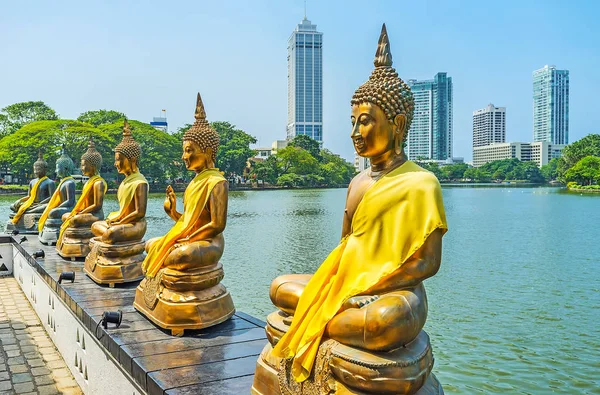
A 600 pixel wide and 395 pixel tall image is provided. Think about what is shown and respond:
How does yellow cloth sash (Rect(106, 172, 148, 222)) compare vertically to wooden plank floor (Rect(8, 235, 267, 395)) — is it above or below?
above

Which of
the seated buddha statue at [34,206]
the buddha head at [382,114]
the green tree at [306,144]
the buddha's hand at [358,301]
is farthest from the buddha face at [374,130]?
the green tree at [306,144]

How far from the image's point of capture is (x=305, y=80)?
102 metres

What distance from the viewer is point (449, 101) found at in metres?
72.6

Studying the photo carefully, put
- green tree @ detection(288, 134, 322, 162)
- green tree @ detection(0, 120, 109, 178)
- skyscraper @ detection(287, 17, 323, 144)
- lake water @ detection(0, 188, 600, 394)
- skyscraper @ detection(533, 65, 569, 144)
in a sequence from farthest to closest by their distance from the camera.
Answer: skyscraper @ detection(533, 65, 569, 144) < skyscraper @ detection(287, 17, 323, 144) < green tree @ detection(288, 134, 322, 162) < green tree @ detection(0, 120, 109, 178) < lake water @ detection(0, 188, 600, 394)

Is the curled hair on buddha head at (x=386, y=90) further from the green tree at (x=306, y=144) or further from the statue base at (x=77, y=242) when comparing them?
the green tree at (x=306, y=144)

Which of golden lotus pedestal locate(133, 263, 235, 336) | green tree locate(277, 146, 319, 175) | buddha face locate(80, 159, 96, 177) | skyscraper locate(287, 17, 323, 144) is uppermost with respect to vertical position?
skyscraper locate(287, 17, 323, 144)

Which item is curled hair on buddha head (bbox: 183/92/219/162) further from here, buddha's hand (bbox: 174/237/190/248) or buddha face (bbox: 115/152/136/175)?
buddha face (bbox: 115/152/136/175)

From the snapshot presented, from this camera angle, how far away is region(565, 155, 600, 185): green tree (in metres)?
53.6

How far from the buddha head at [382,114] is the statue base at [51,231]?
7.83 m

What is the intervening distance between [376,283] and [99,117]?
44005mm

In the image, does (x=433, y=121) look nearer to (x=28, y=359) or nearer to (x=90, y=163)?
(x=90, y=163)

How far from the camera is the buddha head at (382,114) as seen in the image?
2.74m

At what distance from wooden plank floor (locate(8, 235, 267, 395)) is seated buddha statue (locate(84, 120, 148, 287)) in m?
0.34

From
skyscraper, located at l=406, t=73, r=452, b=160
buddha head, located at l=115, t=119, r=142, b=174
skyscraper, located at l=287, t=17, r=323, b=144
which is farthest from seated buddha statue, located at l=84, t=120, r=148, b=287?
skyscraper, located at l=287, t=17, r=323, b=144
